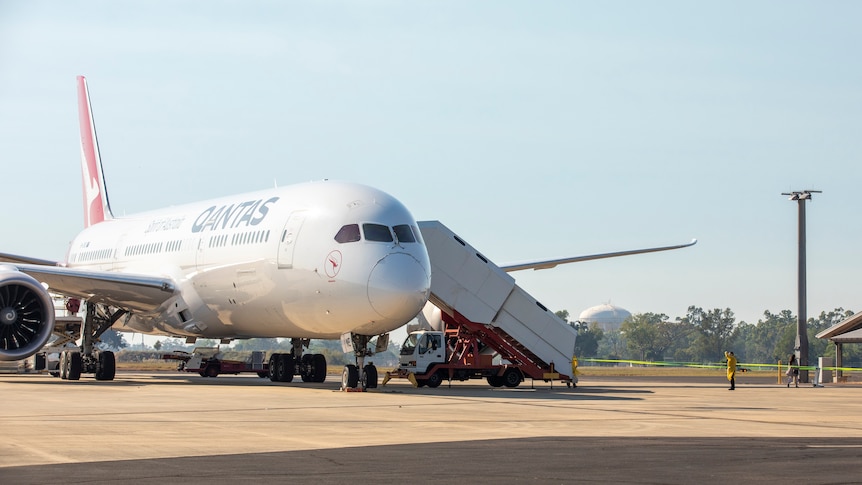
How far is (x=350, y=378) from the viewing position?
2764cm

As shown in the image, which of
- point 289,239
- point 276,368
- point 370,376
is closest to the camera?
point 370,376

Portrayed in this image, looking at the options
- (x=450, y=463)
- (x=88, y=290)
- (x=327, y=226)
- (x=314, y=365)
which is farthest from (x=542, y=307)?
(x=450, y=463)

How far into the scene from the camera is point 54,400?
2297 centimetres

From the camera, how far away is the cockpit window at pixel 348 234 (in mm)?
27109

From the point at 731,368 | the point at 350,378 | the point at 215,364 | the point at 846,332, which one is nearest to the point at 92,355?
the point at 215,364

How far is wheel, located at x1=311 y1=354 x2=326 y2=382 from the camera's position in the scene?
34.0 m

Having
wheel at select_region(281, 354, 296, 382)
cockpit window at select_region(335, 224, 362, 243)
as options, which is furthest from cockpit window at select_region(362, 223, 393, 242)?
wheel at select_region(281, 354, 296, 382)

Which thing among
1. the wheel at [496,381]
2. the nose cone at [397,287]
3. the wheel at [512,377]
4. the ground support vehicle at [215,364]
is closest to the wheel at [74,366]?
the ground support vehicle at [215,364]

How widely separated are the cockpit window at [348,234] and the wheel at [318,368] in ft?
24.6

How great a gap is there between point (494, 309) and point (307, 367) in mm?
5801

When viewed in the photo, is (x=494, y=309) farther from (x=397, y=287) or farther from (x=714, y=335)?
(x=714, y=335)

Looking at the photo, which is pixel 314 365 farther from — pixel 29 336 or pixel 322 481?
pixel 322 481

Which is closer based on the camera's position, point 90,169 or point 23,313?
point 23,313

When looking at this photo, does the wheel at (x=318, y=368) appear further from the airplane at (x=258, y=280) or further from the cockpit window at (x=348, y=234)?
the cockpit window at (x=348, y=234)
